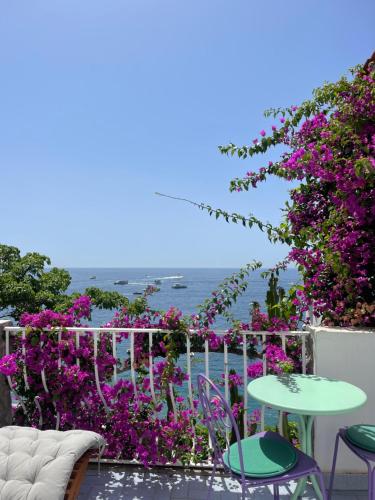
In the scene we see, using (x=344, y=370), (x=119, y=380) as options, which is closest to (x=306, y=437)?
(x=344, y=370)

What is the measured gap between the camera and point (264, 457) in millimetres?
1867

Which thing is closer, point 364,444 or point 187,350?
point 364,444

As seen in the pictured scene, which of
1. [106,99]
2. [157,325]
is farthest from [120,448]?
[106,99]

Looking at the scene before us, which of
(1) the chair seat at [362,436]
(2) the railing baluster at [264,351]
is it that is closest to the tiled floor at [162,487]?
(1) the chair seat at [362,436]

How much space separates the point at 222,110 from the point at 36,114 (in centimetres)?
525

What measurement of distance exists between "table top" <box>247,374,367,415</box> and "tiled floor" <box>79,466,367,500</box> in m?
0.83

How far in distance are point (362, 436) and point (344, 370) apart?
553 millimetres

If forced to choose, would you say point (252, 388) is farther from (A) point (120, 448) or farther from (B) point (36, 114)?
(B) point (36, 114)

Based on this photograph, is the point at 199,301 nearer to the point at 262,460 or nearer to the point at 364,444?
the point at 364,444

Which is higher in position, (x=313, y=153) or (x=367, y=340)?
(x=313, y=153)

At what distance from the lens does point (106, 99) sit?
7.37 meters

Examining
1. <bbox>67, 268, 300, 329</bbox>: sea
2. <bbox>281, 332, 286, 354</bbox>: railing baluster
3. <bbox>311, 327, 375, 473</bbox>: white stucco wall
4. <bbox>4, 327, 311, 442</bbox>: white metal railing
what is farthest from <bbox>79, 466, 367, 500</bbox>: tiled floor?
<bbox>67, 268, 300, 329</bbox>: sea

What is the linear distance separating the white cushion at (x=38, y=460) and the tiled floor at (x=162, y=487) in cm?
53

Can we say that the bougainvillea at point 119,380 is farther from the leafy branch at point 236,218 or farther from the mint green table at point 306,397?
the leafy branch at point 236,218
